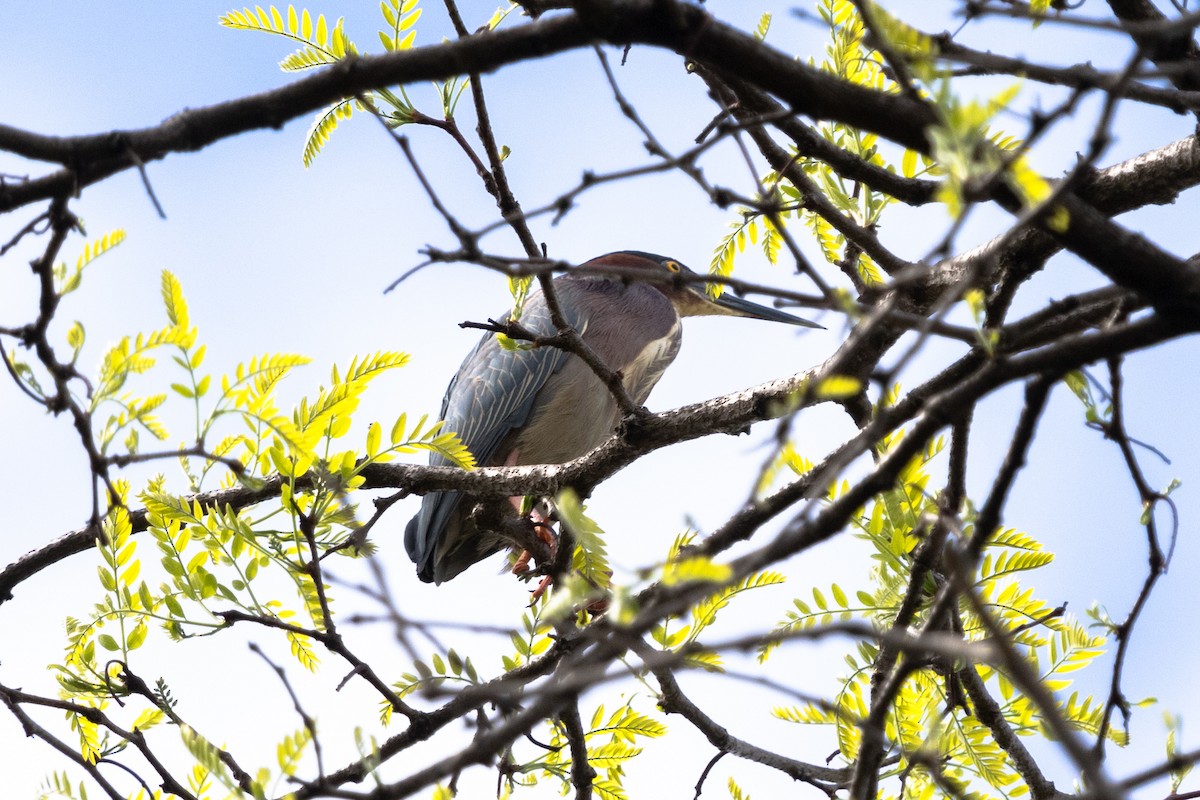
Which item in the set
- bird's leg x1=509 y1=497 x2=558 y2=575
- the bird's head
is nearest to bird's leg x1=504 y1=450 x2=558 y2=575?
bird's leg x1=509 y1=497 x2=558 y2=575

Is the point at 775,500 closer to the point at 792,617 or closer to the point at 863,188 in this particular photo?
the point at 792,617

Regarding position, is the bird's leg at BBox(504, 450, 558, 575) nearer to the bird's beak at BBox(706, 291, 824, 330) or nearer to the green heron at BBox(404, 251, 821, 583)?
the green heron at BBox(404, 251, 821, 583)

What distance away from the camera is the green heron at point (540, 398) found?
5.21 meters

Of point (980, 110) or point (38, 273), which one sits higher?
point (38, 273)

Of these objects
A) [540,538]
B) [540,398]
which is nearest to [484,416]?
[540,398]

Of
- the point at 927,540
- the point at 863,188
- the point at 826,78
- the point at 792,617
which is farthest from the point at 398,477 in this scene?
the point at 826,78

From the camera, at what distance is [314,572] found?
7.60 feet

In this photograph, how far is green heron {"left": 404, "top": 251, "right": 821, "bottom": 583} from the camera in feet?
17.1

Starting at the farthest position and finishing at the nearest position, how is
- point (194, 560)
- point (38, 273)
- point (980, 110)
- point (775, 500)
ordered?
point (194, 560) → point (775, 500) → point (38, 273) → point (980, 110)

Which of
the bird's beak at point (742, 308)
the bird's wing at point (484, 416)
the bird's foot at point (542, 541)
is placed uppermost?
the bird's beak at point (742, 308)

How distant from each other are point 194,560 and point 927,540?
1.58 metres

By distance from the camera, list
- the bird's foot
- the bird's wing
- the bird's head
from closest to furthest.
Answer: the bird's foot < the bird's wing < the bird's head

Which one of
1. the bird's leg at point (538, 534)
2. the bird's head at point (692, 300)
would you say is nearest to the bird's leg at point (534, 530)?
the bird's leg at point (538, 534)

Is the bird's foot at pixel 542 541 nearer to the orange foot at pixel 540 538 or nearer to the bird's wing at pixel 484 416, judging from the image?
the orange foot at pixel 540 538
